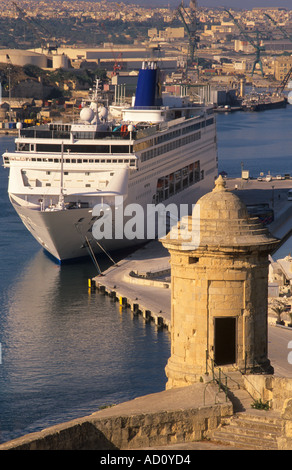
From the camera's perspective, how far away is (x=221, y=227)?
8148 mm

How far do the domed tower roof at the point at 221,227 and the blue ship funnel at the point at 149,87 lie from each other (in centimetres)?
4185

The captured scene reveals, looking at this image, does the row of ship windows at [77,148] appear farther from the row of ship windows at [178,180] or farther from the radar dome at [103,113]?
the radar dome at [103,113]

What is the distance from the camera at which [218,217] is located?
823cm

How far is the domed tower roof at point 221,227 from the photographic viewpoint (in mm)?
8086

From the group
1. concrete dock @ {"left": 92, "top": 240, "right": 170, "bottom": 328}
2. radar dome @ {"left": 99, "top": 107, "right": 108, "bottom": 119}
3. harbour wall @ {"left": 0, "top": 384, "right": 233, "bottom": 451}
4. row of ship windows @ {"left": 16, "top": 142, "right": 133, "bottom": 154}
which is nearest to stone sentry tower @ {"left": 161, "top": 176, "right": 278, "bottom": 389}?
harbour wall @ {"left": 0, "top": 384, "right": 233, "bottom": 451}

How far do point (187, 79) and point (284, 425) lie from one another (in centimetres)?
19181

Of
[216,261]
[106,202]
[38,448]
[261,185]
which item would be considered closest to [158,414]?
[38,448]

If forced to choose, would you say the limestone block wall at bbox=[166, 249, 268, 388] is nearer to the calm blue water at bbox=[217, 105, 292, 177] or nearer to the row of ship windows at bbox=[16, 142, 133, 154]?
the row of ship windows at bbox=[16, 142, 133, 154]

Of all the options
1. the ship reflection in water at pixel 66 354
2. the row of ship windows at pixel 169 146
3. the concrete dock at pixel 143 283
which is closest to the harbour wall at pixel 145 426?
the ship reflection in water at pixel 66 354

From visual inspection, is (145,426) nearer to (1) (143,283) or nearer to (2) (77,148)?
(1) (143,283)

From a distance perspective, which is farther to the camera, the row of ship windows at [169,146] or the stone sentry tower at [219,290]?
the row of ship windows at [169,146]

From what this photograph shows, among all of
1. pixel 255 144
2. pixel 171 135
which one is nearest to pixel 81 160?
pixel 171 135

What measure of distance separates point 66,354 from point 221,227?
56.6 feet

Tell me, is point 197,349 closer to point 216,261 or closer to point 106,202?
point 216,261
